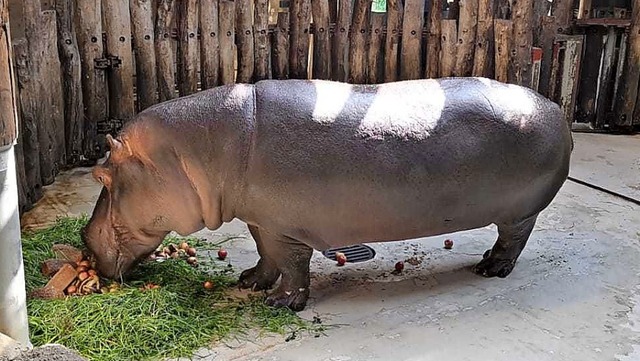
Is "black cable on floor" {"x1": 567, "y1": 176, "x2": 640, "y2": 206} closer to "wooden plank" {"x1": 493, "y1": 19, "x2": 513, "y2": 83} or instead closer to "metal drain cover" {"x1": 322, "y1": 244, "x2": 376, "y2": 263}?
"wooden plank" {"x1": 493, "y1": 19, "x2": 513, "y2": 83}

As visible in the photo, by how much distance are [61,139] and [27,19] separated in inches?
33.1

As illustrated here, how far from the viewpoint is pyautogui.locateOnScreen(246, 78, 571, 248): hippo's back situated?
113 inches

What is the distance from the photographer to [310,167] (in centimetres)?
285

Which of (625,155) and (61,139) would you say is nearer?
(61,139)

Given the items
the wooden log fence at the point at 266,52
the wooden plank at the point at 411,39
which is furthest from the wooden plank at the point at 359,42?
the wooden plank at the point at 411,39

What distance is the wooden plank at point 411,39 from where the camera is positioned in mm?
5820

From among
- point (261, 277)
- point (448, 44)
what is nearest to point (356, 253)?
point (261, 277)

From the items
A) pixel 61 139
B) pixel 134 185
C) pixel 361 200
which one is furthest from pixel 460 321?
pixel 61 139

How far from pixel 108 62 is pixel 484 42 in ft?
9.84

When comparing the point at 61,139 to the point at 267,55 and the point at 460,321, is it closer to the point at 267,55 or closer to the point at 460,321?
the point at 267,55

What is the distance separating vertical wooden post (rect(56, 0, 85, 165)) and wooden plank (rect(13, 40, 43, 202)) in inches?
15.2

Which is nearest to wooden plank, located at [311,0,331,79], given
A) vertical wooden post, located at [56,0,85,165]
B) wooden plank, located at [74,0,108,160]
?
wooden plank, located at [74,0,108,160]

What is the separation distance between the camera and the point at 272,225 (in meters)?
2.92

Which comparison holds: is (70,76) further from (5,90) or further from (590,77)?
(590,77)
